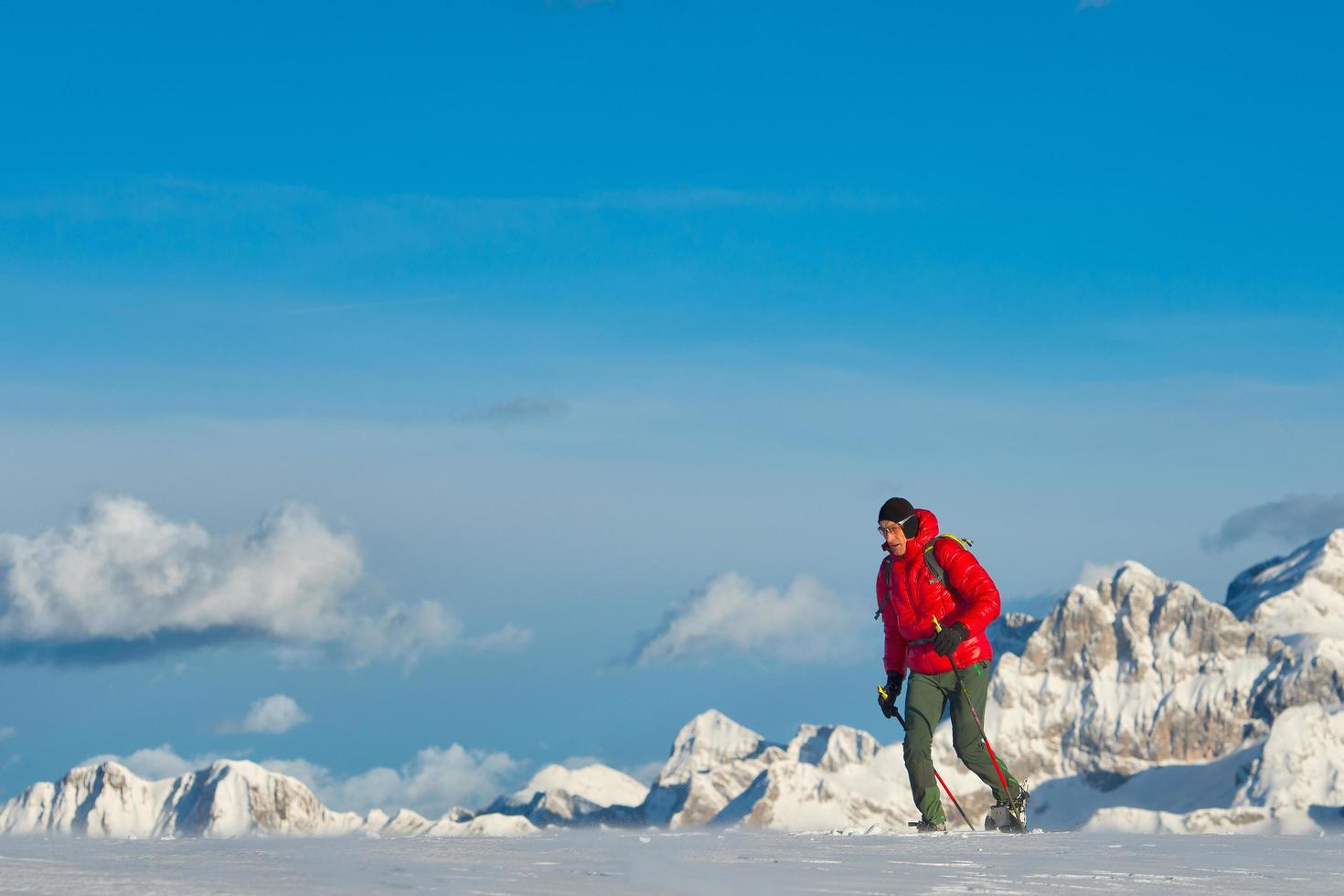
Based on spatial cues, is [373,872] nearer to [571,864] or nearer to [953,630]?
[571,864]

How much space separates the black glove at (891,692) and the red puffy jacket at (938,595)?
661mm

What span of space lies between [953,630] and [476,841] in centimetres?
581

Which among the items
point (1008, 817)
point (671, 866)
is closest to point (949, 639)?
point (1008, 817)

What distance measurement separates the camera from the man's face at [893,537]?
1906cm

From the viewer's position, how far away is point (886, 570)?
19.7 m

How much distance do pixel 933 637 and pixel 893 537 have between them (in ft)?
4.15

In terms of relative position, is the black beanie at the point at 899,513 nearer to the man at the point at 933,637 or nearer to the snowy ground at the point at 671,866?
the man at the point at 933,637

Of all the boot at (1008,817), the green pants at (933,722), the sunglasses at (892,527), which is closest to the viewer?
the sunglasses at (892,527)

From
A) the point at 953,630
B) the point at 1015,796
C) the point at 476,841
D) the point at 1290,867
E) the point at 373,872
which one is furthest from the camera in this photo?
the point at 1015,796

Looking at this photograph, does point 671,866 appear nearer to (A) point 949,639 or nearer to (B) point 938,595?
(A) point 949,639

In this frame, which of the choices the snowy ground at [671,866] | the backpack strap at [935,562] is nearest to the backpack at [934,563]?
the backpack strap at [935,562]

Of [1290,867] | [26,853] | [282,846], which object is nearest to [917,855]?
[1290,867]

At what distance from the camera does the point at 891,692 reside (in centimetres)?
2056

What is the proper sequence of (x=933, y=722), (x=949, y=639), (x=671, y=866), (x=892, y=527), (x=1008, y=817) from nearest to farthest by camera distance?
1. (x=671, y=866)
2. (x=949, y=639)
3. (x=892, y=527)
4. (x=933, y=722)
5. (x=1008, y=817)
